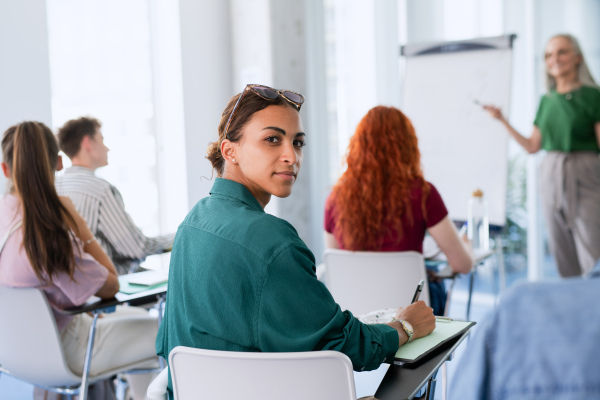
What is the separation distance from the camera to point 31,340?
85.7 inches

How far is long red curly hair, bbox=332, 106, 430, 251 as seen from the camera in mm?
2512

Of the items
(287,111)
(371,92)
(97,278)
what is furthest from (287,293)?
(371,92)

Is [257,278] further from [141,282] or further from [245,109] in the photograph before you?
[141,282]

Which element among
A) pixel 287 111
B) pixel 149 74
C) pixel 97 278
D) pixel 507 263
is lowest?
pixel 507 263

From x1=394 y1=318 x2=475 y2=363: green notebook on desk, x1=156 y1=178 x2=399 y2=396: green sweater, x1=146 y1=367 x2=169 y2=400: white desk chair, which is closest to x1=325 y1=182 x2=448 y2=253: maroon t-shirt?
x1=394 y1=318 x2=475 y2=363: green notebook on desk

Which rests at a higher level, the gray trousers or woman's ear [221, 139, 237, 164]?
woman's ear [221, 139, 237, 164]

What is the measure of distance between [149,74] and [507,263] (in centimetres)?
331

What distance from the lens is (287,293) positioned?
3.96 ft

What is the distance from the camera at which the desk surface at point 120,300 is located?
222 centimetres

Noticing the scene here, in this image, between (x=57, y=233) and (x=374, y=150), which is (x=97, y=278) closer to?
(x=57, y=233)

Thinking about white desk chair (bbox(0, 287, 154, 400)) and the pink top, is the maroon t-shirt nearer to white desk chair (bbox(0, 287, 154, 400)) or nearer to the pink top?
the pink top

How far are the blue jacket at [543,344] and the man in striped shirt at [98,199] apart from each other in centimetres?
260

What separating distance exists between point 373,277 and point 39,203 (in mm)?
1310

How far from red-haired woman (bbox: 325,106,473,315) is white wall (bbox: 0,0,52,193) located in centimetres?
231
